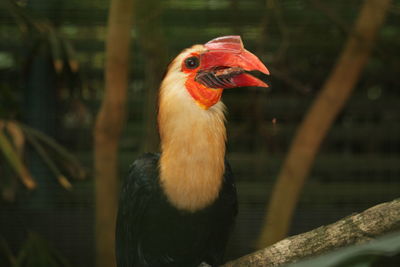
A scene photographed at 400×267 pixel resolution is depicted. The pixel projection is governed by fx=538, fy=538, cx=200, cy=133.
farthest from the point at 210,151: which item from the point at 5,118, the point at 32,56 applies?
the point at 32,56

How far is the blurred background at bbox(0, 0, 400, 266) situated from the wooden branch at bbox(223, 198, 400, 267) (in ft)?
2.77

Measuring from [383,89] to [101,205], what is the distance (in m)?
1.08

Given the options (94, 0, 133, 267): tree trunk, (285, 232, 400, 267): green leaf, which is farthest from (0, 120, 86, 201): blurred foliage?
(285, 232, 400, 267): green leaf

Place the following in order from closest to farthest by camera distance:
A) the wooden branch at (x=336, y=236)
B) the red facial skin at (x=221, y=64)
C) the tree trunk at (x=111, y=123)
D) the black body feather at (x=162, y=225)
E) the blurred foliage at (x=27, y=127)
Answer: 1. the wooden branch at (x=336, y=236)
2. the red facial skin at (x=221, y=64)
3. the black body feather at (x=162, y=225)
4. the tree trunk at (x=111, y=123)
5. the blurred foliage at (x=27, y=127)

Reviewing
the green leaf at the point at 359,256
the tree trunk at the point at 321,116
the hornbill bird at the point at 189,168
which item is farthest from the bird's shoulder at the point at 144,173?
the green leaf at the point at 359,256

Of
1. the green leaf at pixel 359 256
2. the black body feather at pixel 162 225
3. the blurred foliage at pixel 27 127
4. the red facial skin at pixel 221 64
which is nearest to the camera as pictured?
the green leaf at pixel 359 256

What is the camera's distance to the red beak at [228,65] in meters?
→ 0.80

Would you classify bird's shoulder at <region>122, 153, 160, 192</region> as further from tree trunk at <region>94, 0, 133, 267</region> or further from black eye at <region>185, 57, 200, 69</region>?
tree trunk at <region>94, 0, 133, 267</region>

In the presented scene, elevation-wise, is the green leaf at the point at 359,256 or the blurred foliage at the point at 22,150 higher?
the green leaf at the point at 359,256

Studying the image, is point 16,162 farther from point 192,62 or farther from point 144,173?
point 192,62

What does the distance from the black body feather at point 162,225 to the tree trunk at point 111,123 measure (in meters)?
0.38

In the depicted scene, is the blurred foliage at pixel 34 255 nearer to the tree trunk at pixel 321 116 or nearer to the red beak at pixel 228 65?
the tree trunk at pixel 321 116

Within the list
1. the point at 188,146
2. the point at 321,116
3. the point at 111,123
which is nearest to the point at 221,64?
the point at 188,146

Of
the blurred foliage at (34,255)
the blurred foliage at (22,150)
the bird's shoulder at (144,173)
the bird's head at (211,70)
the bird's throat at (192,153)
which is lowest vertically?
the blurred foliage at (34,255)
